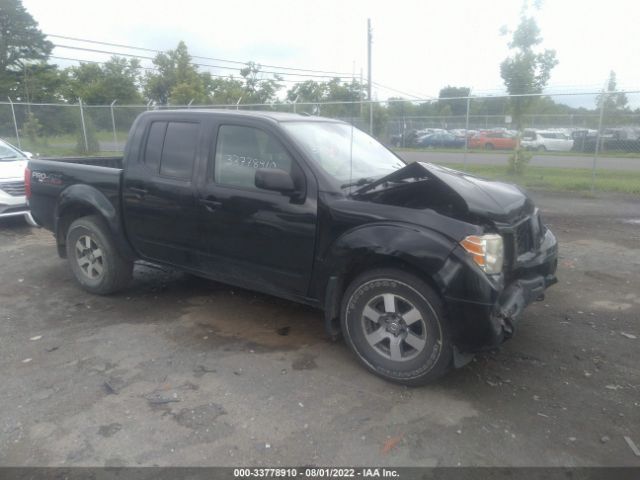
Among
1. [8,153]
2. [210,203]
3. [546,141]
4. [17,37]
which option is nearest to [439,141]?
[546,141]

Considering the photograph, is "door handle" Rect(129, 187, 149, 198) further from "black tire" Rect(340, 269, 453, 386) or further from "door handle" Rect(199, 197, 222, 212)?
"black tire" Rect(340, 269, 453, 386)

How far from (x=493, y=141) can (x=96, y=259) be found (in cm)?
1460

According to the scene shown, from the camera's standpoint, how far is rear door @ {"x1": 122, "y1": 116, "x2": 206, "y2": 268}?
445cm

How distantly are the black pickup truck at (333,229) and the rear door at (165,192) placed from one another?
0.01m

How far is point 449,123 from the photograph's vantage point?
1805 cm

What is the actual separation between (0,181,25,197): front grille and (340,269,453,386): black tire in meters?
6.81

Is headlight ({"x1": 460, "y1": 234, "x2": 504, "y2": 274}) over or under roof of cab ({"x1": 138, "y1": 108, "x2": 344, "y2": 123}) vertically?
under

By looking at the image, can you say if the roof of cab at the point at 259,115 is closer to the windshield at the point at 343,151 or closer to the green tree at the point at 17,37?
the windshield at the point at 343,151

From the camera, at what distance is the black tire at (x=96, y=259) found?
513 cm

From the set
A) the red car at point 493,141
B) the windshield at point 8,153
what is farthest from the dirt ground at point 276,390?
the red car at point 493,141

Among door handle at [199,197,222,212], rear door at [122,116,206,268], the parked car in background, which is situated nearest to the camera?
door handle at [199,197,222,212]

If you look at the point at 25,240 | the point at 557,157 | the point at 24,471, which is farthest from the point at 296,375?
the point at 557,157

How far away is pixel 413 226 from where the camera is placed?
11.1 ft

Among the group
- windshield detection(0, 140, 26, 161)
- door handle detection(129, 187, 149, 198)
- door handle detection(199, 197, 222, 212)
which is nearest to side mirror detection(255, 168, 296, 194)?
door handle detection(199, 197, 222, 212)
